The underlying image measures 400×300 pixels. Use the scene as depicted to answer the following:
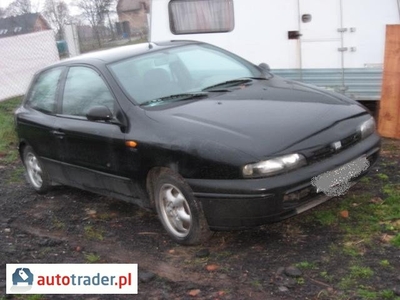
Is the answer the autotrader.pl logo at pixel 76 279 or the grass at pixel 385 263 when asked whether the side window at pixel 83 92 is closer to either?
the autotrader.pl logo at pixel 76 279

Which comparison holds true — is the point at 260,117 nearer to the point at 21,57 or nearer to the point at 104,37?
the point at 21,57

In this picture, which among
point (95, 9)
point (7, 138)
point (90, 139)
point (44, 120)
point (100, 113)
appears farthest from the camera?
point (95, 9)

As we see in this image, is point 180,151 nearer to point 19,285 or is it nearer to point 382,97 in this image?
point 19,285

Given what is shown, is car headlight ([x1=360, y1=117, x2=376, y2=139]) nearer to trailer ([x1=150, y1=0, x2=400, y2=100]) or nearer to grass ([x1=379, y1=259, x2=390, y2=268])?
grass ([x1=379, y1=259, x2=390, y2=268])

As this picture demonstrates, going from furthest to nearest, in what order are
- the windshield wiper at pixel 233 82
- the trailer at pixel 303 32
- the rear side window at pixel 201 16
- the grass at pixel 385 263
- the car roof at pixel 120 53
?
the rear side window at pixel 201 16, the trailer at pixel 303 32, the car roof at pixel 120 53, the windshield wiper at pixel 233 82, the grass at pixel 385 263

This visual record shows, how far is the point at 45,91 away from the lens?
6.34 meters

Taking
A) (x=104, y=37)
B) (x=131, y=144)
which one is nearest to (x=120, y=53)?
(x=131, y=144)

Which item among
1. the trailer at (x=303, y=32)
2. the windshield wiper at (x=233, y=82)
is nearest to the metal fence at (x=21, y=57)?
the trailer at (x=303, y=32)

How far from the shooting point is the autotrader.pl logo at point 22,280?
4.28 meters

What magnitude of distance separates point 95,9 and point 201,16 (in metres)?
21.5

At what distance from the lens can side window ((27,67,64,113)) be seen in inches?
241

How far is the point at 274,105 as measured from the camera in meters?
4.84

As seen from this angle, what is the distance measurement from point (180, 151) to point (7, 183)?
3763 millimetres


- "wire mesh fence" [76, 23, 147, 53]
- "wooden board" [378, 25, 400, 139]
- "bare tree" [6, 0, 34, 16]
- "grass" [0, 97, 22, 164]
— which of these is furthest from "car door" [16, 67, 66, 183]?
"bare tree" [6, 0, 34, 16]
